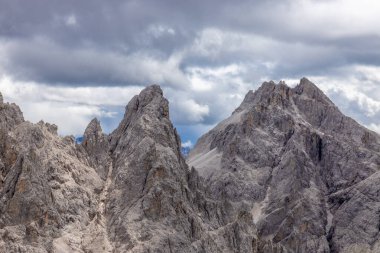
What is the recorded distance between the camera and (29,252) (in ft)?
598

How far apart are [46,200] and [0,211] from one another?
10975 mm

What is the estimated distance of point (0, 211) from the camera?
187125mm

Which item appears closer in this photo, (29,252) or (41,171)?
(29,252)

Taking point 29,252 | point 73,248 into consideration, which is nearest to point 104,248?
point 73,248

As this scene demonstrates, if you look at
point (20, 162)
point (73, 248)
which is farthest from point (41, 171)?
point (73, 248)

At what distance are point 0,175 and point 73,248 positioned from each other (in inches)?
975

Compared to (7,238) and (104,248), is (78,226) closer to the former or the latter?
(104,248)

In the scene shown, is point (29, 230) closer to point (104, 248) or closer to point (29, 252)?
point (29, 252)

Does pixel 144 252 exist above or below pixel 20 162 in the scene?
below

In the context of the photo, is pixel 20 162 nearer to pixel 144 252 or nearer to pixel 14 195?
pixel 14 195

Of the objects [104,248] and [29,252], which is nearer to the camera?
[29,252]

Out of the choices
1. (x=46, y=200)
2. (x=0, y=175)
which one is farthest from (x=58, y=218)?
(x=0, y=175)

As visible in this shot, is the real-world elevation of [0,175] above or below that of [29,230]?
above

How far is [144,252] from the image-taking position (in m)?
198
